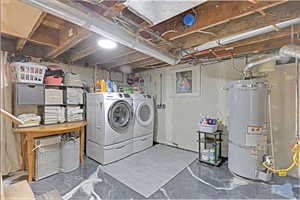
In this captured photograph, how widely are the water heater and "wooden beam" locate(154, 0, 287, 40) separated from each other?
1156 millimetres

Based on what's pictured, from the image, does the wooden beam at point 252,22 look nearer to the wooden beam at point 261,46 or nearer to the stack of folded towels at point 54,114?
the wooden beam at point 261,46

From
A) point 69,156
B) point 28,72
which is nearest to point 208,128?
point 69,156

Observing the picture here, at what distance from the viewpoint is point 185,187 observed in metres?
2.12

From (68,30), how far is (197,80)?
2660mm

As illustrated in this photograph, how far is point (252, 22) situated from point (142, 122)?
265 cm

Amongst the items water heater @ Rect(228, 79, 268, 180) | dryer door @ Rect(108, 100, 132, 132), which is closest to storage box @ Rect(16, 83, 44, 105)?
dryer door @ Rect(108, 100, 132, 132)

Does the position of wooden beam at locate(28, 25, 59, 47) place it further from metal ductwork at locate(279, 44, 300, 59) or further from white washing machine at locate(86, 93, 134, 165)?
metal ductwork at locate(279, 44, 300, 59)

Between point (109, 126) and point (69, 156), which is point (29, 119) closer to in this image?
point (69, 156)

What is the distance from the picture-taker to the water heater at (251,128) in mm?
2205

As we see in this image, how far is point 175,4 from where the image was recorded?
1270 millimetres

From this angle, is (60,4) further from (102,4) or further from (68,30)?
(68,30)

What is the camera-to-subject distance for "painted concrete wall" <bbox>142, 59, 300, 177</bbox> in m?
2.43

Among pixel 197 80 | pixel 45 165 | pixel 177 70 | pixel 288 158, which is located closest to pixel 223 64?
pixel 197 80

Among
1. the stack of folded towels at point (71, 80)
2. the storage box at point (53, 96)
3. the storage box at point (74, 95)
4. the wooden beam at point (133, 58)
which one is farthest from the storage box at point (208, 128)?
the storage box at point (53, 96)
